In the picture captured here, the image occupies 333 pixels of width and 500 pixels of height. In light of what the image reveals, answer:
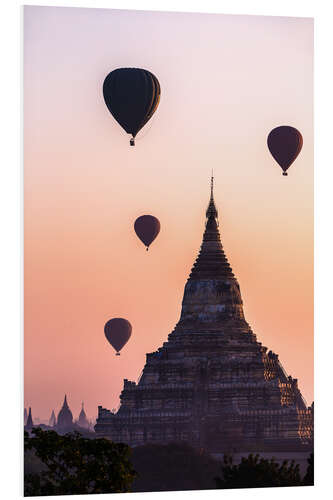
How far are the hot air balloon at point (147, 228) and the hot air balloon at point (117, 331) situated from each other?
2743 millimetres

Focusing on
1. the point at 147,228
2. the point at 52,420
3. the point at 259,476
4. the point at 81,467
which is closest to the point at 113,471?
the point at 81,467

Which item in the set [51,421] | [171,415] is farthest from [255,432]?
[51,421]

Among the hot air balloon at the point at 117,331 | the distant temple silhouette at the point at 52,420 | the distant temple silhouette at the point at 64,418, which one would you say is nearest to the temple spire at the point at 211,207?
the hot air balloon at the point at 117,331

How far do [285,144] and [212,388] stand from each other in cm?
2908

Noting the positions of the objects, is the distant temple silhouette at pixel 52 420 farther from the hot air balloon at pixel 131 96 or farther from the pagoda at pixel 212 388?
the hot air balloon at pixel 131 96

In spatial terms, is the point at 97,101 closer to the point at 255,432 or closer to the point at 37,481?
the point at 37,481

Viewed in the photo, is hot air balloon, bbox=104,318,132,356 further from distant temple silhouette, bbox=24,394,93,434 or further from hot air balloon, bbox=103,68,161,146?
hot air balloon, bbox=103,68,161,146

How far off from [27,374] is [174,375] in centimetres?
3352

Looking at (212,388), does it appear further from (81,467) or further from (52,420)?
(81,467)

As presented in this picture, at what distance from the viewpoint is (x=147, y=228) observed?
54531 millimetres

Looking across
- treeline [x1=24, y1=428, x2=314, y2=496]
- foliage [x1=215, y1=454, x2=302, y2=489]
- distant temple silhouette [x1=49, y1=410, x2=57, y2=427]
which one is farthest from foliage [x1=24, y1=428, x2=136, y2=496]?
distant temple silhouette [x1=49, y1=410, x2=57, y2=427]

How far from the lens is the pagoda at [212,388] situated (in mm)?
76731

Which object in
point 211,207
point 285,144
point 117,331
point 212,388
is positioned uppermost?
point 285,144

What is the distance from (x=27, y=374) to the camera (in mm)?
49531
